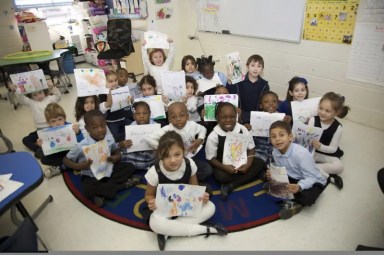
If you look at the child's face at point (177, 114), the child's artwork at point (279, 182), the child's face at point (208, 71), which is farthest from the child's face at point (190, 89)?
the child's artwork at point (279, 182)

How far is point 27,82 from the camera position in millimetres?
3119

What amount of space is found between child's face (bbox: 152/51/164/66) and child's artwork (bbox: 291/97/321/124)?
5.52ft

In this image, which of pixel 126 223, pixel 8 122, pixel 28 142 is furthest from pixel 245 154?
pixel 8 122

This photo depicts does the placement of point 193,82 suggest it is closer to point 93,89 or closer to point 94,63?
point 93,89

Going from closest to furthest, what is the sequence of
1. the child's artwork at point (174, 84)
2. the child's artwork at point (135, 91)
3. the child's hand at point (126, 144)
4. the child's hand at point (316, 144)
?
→ the child's hand at point (316, 144)
the child's hand at point (126, 144)
the child's artwork at point (174, 84)
the child's artwork at point (135, 91)

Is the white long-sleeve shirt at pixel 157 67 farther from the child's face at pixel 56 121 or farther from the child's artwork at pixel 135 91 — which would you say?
the child's face at pixel 56 121

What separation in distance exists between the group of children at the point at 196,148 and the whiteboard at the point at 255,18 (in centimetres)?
113

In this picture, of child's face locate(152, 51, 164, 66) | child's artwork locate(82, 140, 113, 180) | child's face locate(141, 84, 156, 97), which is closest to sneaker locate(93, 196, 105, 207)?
child's artwork locate(82, 140, 113, 180)

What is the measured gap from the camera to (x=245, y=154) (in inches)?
92.0

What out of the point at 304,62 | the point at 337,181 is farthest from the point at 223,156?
the point at 304,62

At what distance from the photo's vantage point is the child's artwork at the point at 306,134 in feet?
7.49

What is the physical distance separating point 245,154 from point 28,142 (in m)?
2.39

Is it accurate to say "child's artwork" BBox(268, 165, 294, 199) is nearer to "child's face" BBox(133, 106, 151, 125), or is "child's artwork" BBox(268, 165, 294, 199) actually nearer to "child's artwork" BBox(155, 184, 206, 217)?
"child's artwork" BBox(155, 184, 206, 217)

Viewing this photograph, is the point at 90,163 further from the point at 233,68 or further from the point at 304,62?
the point at 304,62
